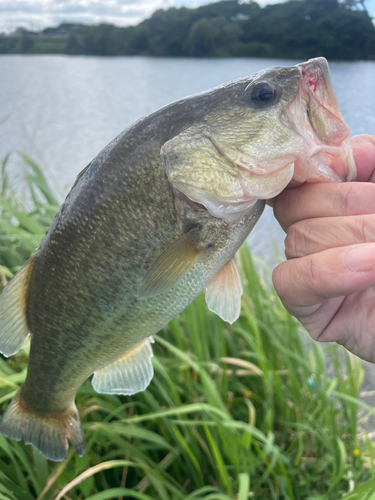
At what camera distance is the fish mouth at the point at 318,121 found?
2.86ft

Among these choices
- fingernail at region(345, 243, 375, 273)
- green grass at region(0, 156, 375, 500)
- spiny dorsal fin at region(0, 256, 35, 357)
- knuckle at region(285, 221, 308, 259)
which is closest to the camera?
fingernail at region(345, 243, 375, 273)

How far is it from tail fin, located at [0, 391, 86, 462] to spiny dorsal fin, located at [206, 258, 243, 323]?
0.62 meters

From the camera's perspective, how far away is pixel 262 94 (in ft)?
3.06

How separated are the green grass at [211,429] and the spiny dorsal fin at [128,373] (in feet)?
0.87

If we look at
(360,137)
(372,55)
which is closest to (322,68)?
(360,137)

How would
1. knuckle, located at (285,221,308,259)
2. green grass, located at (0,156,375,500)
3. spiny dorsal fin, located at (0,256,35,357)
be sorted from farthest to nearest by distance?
1. green grass, located at (0,156,375,500)
2. spiny dorsal fin, located at (0,256,35,357)
3. knuckle, located at (285,221,308,259)

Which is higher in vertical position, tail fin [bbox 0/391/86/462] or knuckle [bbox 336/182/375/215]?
knuckle [bbox 336/182/375/215]

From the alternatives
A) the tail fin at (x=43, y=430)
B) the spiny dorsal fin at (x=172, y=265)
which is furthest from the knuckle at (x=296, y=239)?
the tail fin at (x=43, y=430)

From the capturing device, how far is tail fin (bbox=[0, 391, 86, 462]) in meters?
1.23

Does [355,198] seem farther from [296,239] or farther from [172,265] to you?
[172,265]

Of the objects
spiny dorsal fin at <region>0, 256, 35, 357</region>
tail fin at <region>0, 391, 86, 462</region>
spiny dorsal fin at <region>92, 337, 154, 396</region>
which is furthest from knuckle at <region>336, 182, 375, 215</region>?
tail fin at <region>0, 391, 86, 462</region>

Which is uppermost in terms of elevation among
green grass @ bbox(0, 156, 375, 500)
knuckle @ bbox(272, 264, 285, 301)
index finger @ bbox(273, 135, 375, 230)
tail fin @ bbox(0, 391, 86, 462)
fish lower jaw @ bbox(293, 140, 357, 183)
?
fish lower jaw @ bbox(293, 140, 357, 183)

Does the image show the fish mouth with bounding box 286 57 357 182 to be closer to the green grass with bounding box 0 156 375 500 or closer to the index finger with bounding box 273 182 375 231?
the index finger with bounding box 273 182 375 231

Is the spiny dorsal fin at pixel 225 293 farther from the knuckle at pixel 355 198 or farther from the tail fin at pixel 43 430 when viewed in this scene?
the tail fin at pixel 43 430
